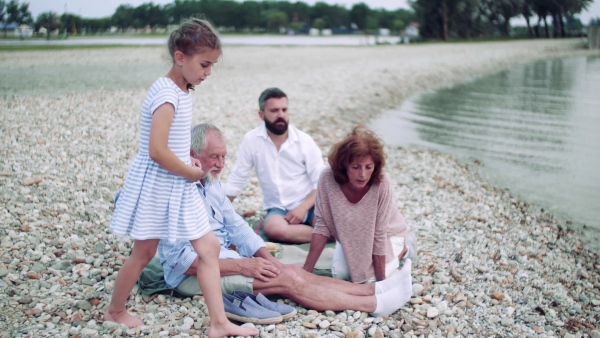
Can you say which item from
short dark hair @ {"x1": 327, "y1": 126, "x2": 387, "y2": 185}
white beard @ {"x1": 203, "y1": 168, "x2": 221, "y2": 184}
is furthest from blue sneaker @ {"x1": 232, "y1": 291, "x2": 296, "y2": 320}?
short dark hair @ {"x1": 327, "y1": 126, "x2": 387, "y2": 185}

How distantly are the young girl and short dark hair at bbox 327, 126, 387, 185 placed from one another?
1.15m

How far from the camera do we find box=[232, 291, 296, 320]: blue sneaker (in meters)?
3.82

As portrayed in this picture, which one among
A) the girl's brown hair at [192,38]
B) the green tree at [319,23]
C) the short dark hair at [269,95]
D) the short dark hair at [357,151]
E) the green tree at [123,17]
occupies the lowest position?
the short dark hair at [357,151]

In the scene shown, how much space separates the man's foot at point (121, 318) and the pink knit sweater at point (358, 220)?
57.8 inches

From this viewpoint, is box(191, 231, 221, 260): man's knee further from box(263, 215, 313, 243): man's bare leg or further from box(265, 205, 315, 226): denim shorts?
box(265, 205, 315, 226): denim shorts

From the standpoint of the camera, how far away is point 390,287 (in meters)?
4.05

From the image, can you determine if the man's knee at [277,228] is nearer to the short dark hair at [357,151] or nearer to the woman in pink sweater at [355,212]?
the woman in pink sweater at [355,212]

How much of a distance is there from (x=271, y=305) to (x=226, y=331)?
0.49 meters

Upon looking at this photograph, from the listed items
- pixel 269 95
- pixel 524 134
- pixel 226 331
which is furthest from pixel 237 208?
pixel 524 134

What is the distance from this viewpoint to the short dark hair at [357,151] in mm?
3965

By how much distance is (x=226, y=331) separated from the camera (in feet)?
11.3

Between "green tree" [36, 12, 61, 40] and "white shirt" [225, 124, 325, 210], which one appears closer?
"white shirt" [225, 124, 325, 210]

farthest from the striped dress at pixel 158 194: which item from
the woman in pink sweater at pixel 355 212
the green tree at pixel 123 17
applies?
the green tree at pixel 123 17

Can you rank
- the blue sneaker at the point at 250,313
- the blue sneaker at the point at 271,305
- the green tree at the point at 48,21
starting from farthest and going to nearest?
the green tree at the point at 48,21, the blue sneaker at the point at 271,305, the blue sneaker at the point at 250,313
